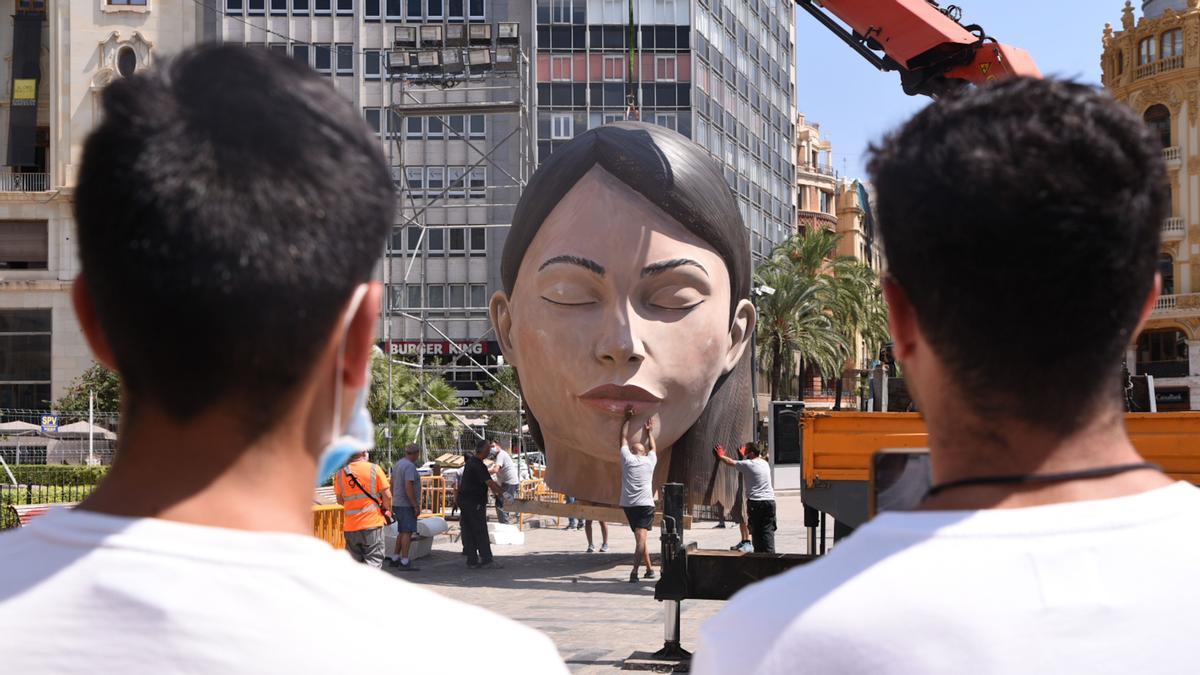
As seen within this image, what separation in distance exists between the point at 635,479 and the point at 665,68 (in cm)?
3782

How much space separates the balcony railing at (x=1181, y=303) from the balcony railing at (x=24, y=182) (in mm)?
39007

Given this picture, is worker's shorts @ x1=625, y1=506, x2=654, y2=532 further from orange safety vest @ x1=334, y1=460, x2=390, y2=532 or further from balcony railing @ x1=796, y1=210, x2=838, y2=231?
balcony railing @ x1=796, y1=210, x2=838, y2=231

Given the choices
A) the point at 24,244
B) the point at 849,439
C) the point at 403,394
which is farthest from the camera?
the point at 24,244

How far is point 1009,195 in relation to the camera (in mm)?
1828

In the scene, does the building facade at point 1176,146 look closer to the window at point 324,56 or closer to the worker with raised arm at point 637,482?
the window at point 324,56

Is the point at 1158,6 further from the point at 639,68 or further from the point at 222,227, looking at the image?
the point at 222,227

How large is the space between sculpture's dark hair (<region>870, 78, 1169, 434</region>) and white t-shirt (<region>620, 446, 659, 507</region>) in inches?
427

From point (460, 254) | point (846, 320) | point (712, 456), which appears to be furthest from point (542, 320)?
point (460, 254)

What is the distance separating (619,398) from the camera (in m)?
13.0

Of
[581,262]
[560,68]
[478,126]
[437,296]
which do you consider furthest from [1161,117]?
[581,262]

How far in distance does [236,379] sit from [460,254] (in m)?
48.4

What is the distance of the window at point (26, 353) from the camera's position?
49.2m

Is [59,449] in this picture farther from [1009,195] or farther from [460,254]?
[1009,195]

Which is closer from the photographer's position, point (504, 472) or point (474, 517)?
point (474, 517)
